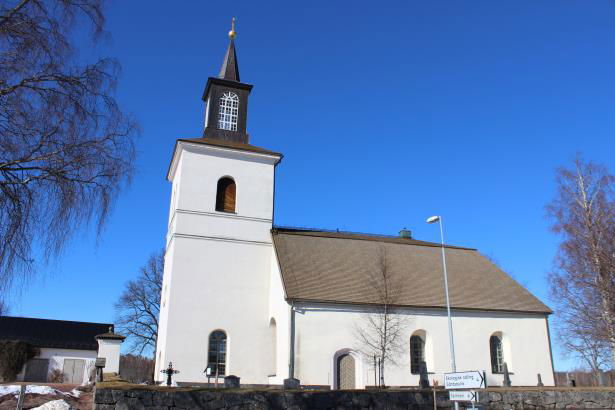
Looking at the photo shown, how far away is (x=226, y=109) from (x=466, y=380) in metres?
21.2

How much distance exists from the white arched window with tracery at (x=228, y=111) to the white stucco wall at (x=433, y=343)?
11.5 meters

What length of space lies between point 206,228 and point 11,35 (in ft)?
59.3

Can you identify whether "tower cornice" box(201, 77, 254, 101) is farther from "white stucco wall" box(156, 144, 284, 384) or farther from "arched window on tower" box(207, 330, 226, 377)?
"arched window on tower" box(207, 330, 226, 377)

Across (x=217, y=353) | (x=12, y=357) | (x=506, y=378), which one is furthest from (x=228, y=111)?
(x=12, y=357)

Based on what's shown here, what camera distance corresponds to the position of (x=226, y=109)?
29.3m

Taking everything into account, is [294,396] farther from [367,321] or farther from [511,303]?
[511,303]

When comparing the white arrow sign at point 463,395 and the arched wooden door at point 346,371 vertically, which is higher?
the arched wooden door at point 346,371

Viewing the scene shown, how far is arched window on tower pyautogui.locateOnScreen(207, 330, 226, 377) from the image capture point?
23481 mm

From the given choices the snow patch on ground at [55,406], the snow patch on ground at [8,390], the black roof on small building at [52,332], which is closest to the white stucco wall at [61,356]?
the black roof on small building at [52,332]

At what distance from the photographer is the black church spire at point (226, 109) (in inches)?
1129

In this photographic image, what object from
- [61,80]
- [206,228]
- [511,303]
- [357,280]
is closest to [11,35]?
[61,80]

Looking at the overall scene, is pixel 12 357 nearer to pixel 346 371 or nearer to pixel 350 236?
pixel 350 236

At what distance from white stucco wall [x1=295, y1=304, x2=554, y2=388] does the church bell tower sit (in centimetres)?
265

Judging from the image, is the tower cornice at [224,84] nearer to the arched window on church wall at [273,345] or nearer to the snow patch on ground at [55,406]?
the arched window on church wall at [273,345]
